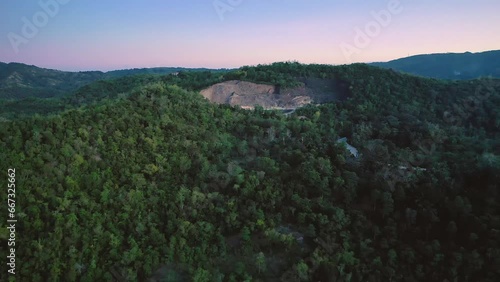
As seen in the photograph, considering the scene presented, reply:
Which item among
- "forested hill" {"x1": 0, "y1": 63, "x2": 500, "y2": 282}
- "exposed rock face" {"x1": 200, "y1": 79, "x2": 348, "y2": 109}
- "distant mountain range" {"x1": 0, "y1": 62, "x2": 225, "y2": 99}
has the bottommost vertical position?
"forested hill" {"x1": 0, "y1": 63, "x2": 500, "y2": 282}

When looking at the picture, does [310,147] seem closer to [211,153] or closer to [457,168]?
[211,153]

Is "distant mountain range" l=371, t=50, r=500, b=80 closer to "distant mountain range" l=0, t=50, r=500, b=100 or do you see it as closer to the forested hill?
"distant mountain range" l=0, t=50, r=500, b=100

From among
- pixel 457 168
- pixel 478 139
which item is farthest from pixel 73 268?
pixel 478 139

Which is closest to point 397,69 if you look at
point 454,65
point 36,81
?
point 454,65

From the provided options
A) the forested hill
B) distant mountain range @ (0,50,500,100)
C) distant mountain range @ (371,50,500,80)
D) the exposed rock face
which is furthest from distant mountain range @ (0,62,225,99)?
distant mountain range @ (371,50,500,80)

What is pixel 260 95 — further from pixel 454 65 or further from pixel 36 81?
pixel 36 81

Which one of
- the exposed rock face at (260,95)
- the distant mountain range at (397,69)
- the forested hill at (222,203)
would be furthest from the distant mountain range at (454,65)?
the forested hill at (222,203)

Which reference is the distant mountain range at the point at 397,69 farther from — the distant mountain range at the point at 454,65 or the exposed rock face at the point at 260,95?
the exposed rock face at the point at 260,95
